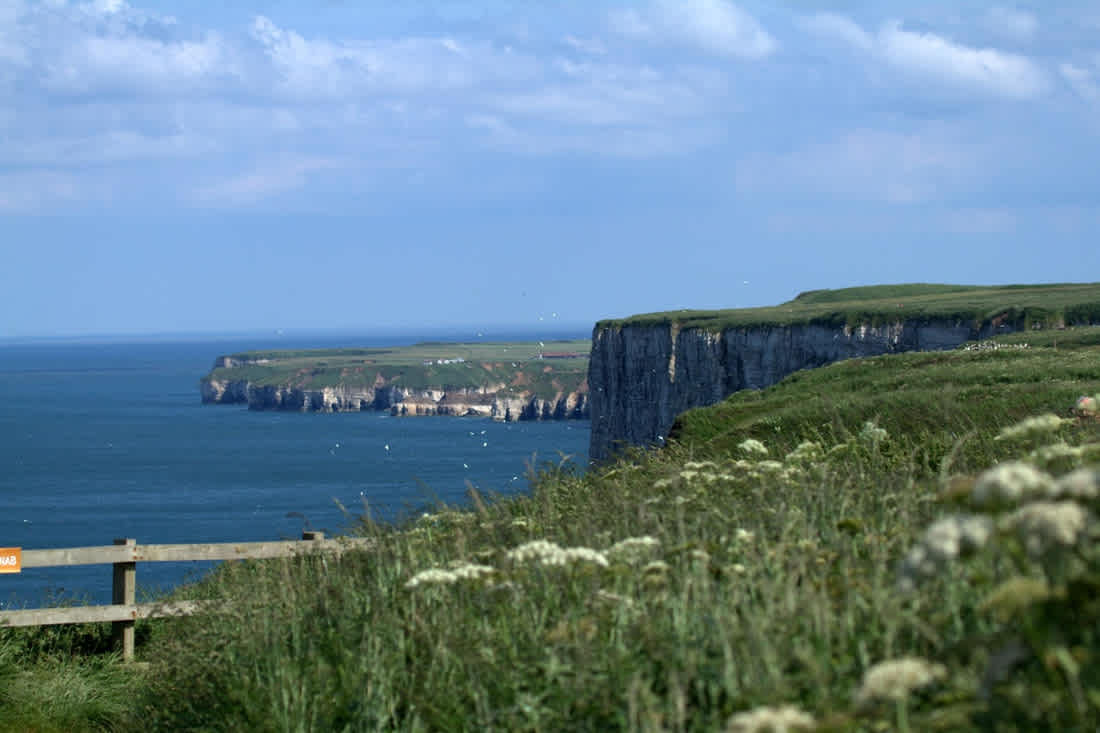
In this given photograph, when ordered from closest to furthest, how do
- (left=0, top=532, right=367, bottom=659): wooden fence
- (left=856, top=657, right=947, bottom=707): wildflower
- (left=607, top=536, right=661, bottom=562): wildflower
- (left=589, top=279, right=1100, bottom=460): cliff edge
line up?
(left=856, top=657, right=947, bottom=707): wildflower
(left=607, top=536, right=661, bottom=562): wildflower
(left=0, top=532, right=367, bottom=659): wooden fence
(left=589, top=279, right=1100, bottom=460): cliff edge

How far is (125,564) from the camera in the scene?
12438 millimetres

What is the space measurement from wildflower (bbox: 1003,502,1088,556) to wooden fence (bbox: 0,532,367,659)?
8.65 m

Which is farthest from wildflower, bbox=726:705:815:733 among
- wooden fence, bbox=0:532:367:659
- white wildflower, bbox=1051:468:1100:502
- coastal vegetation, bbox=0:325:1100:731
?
wooden fence, bbox=0:532:367:659

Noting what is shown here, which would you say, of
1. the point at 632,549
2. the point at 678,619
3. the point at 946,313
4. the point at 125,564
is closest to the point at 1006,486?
the point at 678,619

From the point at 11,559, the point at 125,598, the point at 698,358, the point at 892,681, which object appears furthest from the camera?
the point at 698,358

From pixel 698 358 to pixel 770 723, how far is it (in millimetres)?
79362

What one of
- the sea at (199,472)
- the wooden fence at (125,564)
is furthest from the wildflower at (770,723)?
the sea at (199,472)

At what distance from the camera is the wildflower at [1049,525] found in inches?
135

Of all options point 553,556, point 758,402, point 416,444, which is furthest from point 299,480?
point 553,556

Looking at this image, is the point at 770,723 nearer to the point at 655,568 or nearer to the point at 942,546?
the point at 942,546

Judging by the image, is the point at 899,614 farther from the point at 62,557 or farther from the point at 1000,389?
the point at 1000,389

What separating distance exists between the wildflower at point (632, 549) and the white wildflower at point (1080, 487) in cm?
284

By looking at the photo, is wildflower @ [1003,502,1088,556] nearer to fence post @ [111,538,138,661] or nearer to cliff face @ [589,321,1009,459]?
fence post @ [111,538,138,661]

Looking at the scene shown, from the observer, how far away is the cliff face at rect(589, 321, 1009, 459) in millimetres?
67062
